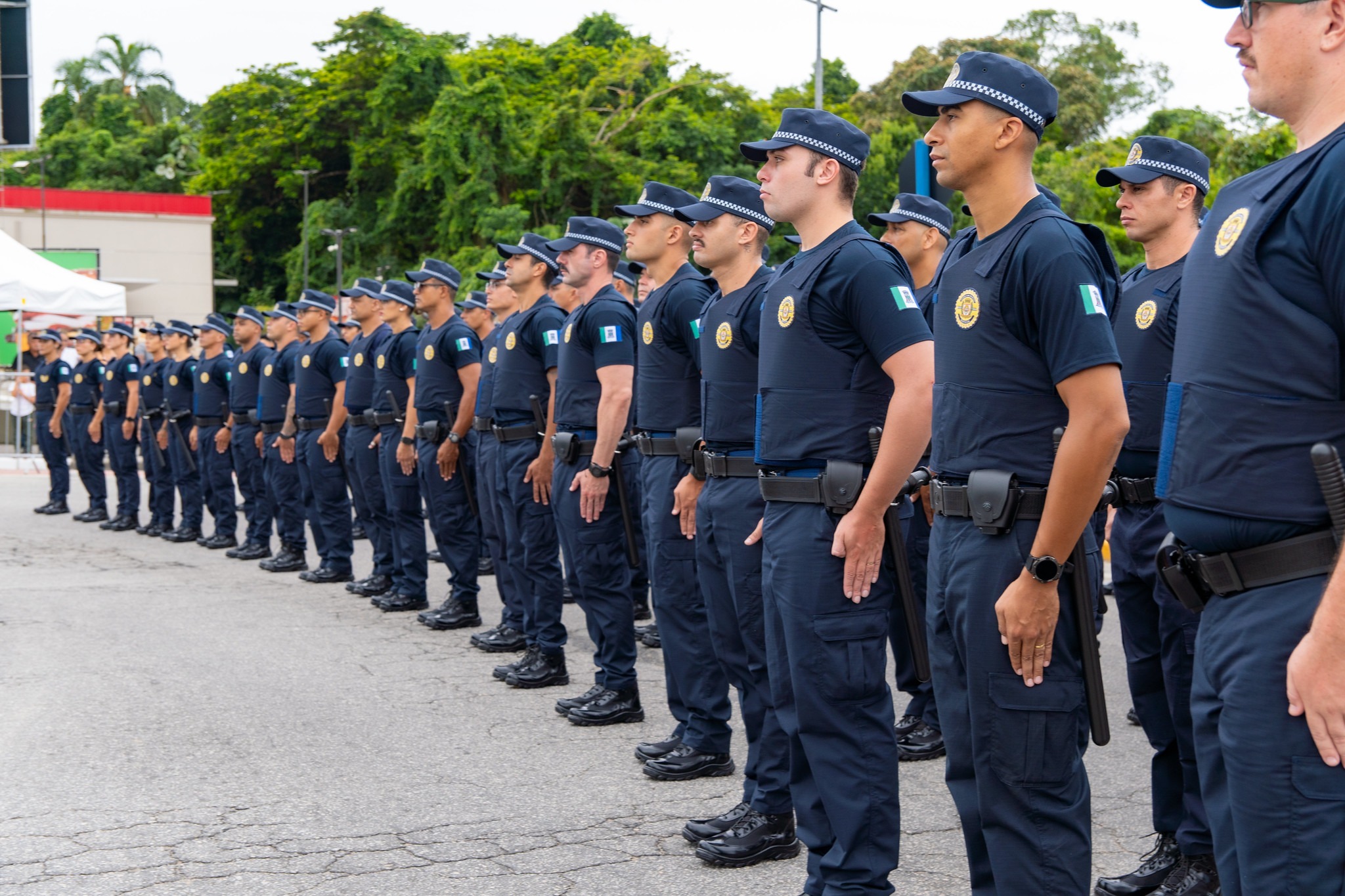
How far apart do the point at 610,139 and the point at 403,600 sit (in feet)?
91.5

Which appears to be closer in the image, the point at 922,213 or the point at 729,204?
the point at 729,204

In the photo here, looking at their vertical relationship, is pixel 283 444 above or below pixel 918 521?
below

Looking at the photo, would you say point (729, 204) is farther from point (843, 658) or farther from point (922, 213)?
point (922, 213)

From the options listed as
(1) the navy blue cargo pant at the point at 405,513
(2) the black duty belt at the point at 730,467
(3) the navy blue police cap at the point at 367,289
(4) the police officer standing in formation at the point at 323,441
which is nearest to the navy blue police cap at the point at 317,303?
(4) the police officer standing in formation at the point at 323,441

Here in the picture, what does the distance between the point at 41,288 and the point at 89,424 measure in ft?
13.8

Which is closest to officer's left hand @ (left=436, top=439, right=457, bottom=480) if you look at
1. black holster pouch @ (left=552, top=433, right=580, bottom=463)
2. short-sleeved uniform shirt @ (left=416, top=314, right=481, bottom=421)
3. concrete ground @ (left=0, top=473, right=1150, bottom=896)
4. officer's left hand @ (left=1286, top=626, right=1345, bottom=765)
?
short-sleeved uniform shirt @ (left=416, top=314, right=481, bottom=421)

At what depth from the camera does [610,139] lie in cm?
3516

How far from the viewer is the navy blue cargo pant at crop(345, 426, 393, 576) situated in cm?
950

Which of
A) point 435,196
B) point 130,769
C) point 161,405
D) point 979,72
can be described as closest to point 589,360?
point 130,769

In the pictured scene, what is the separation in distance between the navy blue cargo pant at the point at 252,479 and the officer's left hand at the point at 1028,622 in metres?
9.69

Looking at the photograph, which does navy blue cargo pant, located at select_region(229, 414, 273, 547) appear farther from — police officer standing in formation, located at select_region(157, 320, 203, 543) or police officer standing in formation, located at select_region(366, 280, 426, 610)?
police officer standing in formation, located at select_region(366, 280, 426, 610)

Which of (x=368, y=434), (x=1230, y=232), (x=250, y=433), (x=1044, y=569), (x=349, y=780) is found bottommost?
(x=349, y=780)

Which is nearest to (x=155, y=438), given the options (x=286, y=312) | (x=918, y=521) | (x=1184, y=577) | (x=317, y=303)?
(x=286, y=312)

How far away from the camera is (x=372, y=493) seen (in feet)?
31.1
